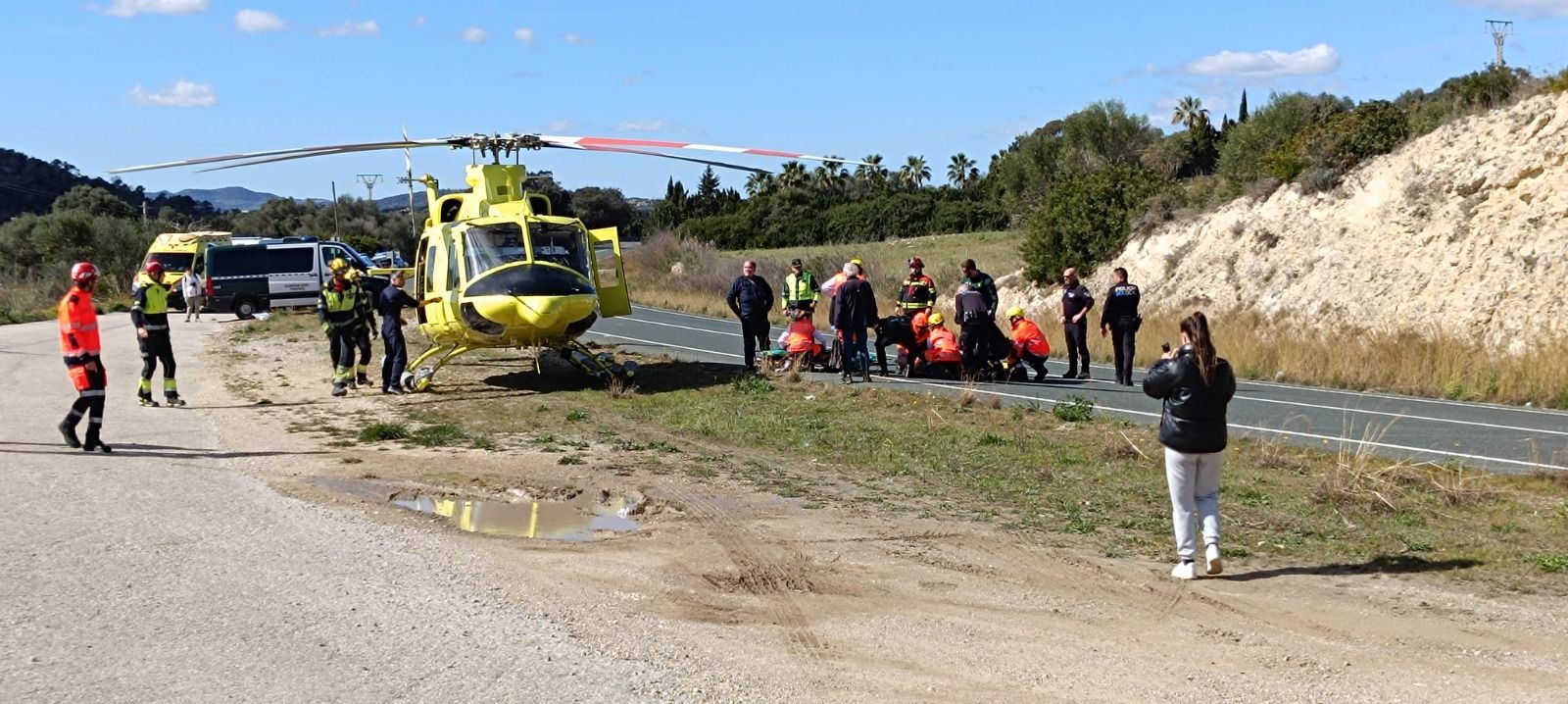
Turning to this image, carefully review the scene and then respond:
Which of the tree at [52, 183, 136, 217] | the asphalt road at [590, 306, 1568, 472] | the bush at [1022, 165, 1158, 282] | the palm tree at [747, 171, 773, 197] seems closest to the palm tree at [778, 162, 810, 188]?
the palm tree at [747, 171, 773, 197]

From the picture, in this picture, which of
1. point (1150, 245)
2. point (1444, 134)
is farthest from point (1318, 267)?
point (1150, 245)

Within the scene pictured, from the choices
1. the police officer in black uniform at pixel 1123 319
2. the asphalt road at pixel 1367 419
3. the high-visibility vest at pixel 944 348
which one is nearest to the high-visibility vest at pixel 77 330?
the asphalt road at pixel 1367 419

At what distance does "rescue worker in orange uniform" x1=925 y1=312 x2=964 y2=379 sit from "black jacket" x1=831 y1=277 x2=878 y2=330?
1.56m

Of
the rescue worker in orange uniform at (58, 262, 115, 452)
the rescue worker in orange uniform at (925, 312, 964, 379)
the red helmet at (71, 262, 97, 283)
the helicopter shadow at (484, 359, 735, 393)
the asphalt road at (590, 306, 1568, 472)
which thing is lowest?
the asphalt road at (590, 306, 1568, 472)

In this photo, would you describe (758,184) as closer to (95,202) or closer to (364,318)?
(95,202)

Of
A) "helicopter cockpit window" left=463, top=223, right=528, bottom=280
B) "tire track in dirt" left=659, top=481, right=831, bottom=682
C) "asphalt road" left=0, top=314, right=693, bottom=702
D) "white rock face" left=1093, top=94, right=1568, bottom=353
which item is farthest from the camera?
"white rock face" left=1093, top=94, right=1568, bottom=353

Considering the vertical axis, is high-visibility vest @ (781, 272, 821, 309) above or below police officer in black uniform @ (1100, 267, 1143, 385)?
above

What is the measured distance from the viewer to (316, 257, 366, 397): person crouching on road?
19109 mm

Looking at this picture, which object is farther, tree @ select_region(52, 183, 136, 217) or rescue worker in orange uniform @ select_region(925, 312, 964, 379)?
tree @ select_region(52, 183, 136, 217)

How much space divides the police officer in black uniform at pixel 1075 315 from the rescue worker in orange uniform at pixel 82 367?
13.4m

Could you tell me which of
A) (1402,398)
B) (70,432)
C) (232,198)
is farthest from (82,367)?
(232,198)

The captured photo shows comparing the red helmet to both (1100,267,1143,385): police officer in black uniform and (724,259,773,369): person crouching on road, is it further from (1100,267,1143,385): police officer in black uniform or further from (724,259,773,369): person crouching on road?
(1100,267,1143,385): police officer in black uniform

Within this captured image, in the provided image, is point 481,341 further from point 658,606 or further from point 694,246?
point 694,246

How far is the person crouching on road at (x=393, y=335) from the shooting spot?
760 inches
